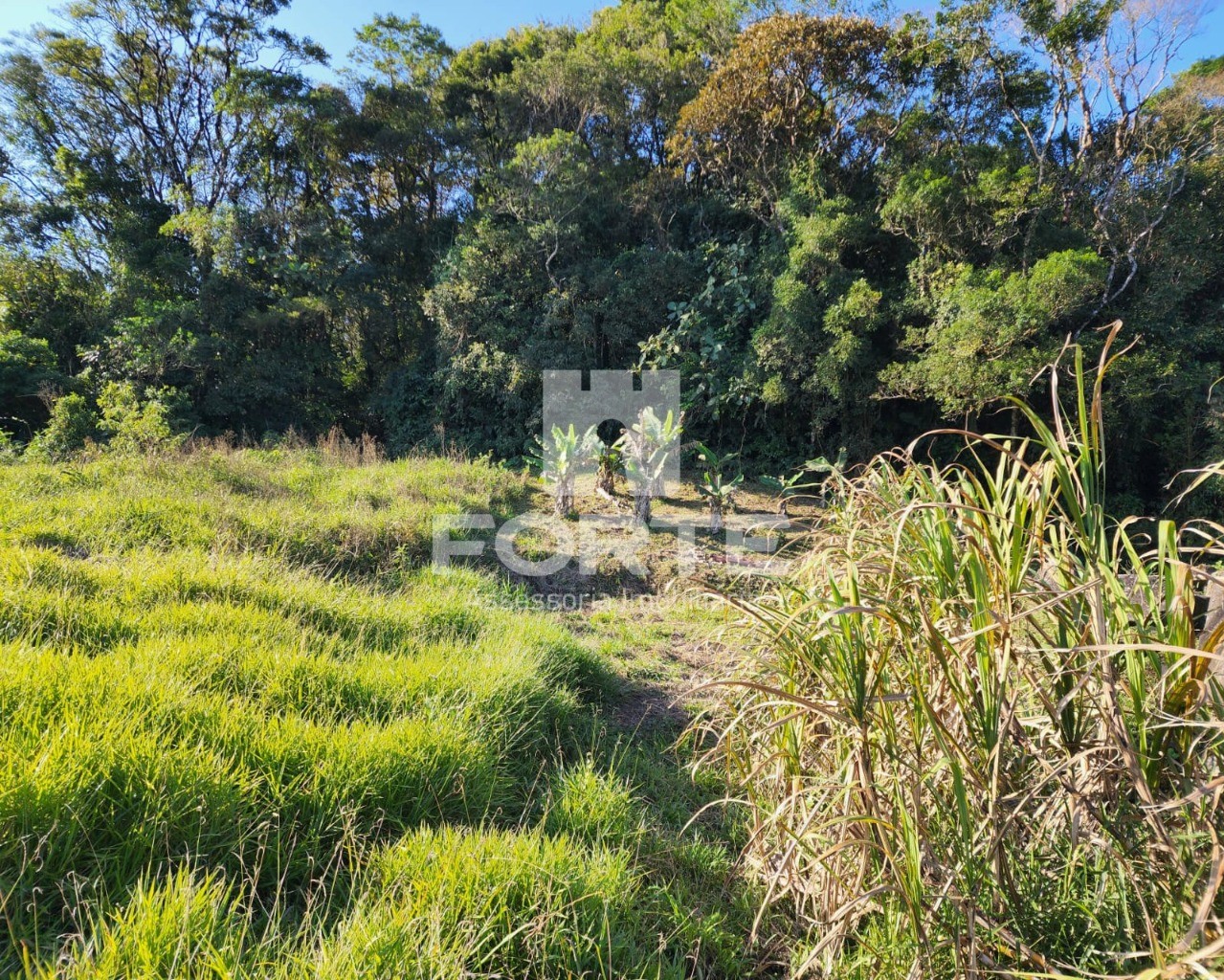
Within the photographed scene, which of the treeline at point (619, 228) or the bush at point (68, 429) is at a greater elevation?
the treeline at point (619, 228)

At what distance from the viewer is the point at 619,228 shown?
40.8ft

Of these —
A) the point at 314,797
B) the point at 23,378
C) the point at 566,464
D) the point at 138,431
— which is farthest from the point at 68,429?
the point at 314,797

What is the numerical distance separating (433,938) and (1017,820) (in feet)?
4.48

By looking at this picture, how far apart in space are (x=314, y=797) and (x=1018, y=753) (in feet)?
6.37

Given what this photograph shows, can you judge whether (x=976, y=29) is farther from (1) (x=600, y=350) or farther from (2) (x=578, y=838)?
(2) (x=578, y=838)

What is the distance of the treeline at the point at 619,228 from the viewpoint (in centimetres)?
797

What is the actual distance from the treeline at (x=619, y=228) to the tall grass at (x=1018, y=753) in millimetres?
7186

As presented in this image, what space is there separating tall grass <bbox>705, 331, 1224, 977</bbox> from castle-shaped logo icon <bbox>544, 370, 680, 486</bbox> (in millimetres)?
9719

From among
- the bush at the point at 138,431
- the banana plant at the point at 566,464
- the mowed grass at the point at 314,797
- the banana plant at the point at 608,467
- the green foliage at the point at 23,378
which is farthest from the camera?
the green foliage at the point at 23,378

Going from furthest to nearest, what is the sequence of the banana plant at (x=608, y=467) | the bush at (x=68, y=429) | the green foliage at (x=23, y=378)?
the green foliage at (x=23, y=378), the bush at (x=68, y=429), the banana plant at (x=608, y=467)

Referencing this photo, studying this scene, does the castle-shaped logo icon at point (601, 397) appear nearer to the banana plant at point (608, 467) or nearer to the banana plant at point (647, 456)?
the banana plant at point (608, 467)

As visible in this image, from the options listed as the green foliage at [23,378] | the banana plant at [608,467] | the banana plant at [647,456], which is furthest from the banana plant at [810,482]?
the green foliage at [23,378]

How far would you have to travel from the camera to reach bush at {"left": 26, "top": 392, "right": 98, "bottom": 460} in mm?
7527

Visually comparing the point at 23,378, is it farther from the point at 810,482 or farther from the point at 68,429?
the point at 810,482
